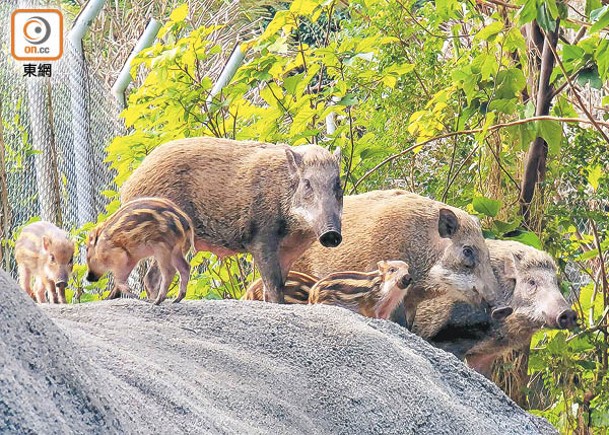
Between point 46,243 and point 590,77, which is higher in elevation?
point 590,77

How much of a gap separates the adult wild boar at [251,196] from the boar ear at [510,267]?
3.89 ft

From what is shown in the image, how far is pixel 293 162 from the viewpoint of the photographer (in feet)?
15.1

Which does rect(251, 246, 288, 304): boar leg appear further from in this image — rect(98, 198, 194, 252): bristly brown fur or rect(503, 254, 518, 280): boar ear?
rect(503, 254, 518, 280): boar ear

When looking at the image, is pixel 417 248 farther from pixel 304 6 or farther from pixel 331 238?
pixel 304 6

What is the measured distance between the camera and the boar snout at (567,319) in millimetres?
5340

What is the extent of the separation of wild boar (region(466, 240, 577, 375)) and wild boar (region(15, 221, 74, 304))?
5.70 ft

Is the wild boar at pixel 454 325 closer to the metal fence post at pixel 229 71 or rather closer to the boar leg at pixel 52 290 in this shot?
the boar leg at pixel 52 290

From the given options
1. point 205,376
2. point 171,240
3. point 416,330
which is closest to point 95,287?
point 416,330

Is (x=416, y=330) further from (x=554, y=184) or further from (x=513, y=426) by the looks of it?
(x=554, y=184)

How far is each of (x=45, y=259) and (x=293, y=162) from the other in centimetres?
90

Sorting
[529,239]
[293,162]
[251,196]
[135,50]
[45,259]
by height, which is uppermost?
[135,50]

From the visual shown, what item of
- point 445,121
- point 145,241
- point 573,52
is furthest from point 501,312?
point 445,121

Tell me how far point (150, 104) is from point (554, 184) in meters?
2.11

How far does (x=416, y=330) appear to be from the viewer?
17.8ft
